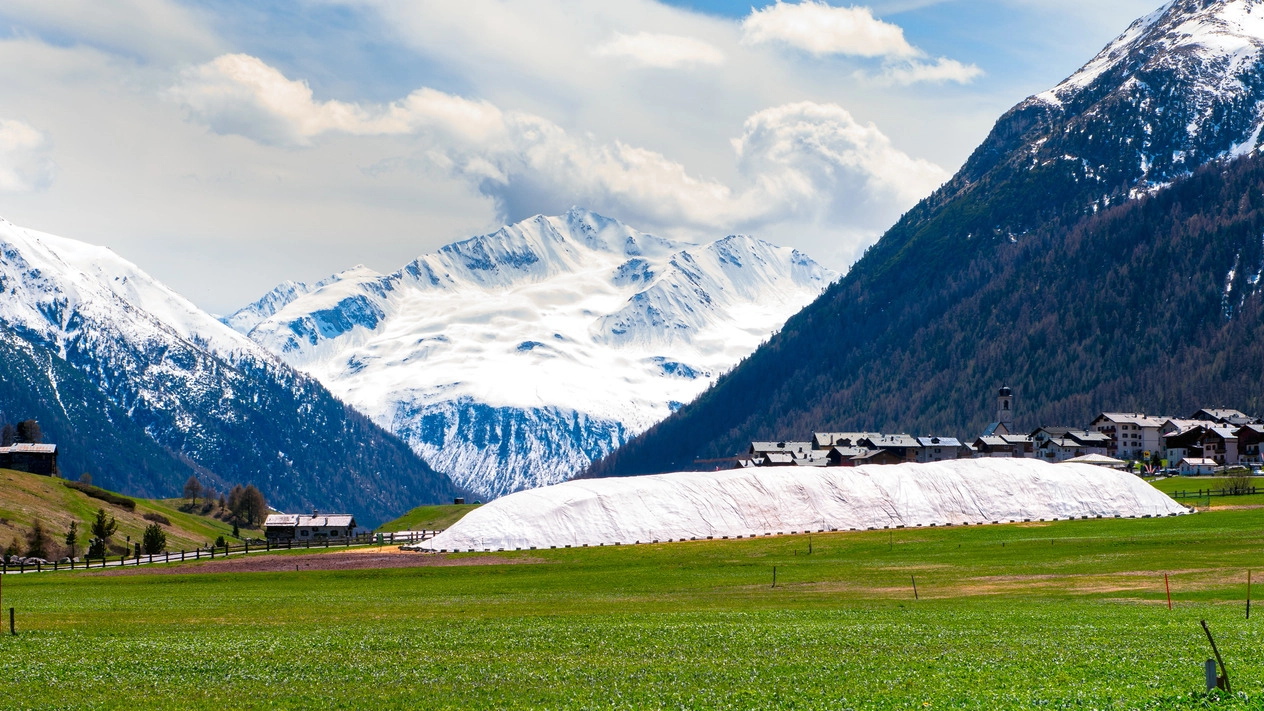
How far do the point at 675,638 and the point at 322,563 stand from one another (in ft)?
238

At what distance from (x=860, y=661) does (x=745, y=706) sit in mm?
8405

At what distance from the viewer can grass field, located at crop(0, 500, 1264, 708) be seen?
1399 inches

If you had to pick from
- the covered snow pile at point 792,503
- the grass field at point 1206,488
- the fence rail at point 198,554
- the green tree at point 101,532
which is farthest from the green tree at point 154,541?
the grass field at point 1206,488

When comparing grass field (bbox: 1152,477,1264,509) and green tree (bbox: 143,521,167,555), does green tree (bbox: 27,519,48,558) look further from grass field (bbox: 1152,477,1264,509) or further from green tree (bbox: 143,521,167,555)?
grass field (bbox: 1152,477,1264,509)

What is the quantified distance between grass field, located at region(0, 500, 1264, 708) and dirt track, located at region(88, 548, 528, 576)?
13.0 m

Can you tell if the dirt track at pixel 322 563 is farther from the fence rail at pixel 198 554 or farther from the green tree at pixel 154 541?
the green tree at pixel 154 541

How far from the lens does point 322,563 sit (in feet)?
369

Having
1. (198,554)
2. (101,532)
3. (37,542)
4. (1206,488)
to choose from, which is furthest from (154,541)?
(1206,488)

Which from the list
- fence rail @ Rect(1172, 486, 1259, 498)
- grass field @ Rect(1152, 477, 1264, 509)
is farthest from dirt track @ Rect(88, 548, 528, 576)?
fence rail @ Rect(1172, 486, 1259, 498)

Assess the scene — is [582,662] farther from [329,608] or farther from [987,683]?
[329,608]

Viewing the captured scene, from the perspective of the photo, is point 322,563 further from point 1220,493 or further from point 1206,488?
point 1206,488

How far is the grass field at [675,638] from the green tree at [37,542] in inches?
2350

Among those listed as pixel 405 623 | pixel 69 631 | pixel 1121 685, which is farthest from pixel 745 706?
pixel 69 631

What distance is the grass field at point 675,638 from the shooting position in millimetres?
35531
